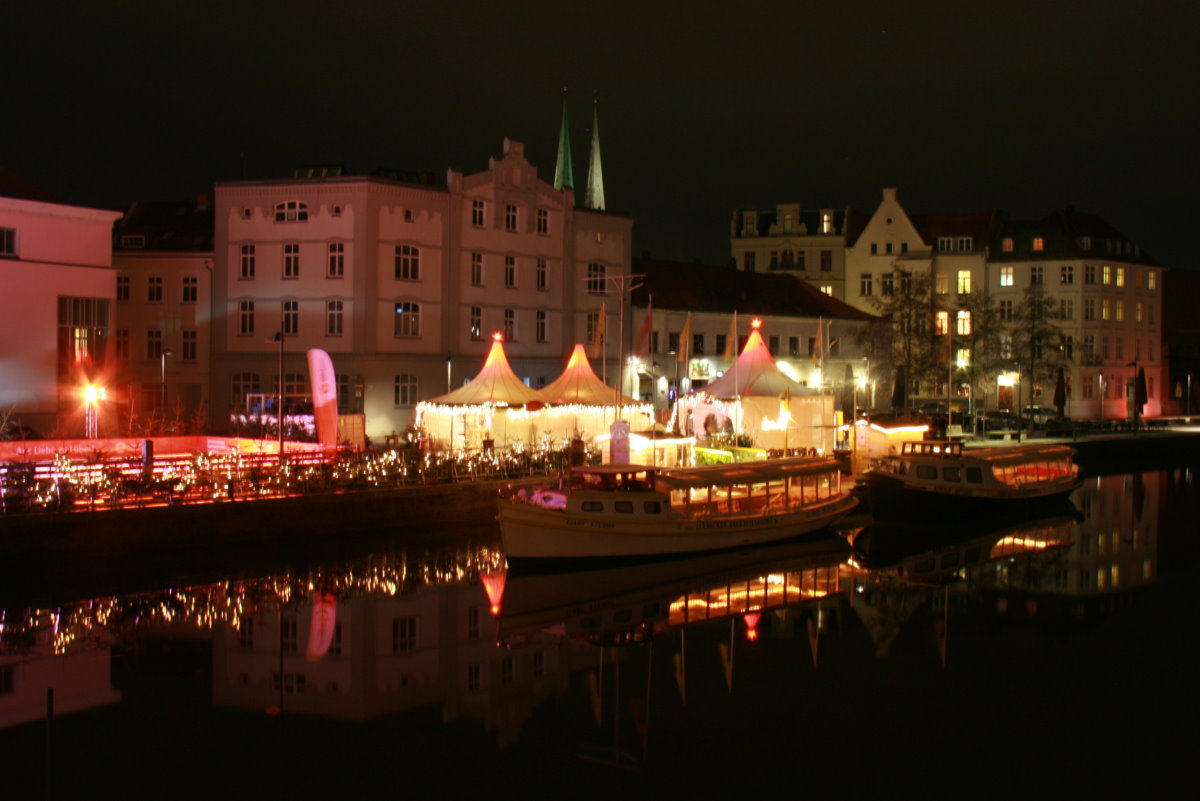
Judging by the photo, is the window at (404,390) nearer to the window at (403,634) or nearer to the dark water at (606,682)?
the dark water at (606,682)

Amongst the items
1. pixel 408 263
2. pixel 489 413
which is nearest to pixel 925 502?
pixel 489 413

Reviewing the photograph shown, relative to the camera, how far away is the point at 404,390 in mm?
48875

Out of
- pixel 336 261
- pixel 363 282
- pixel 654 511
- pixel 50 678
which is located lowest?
pixel 50 678

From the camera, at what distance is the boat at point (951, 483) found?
1451 inches

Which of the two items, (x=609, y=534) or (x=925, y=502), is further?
(x=925, y=502)

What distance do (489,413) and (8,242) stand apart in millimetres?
19331

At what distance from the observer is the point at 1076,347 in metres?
76.3

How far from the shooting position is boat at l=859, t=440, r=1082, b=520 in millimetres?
36844

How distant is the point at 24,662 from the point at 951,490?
2744 centimetres

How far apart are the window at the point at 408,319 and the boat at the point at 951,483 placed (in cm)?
2044

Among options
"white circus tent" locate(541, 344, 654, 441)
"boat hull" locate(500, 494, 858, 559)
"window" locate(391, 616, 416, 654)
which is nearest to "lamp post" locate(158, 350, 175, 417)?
"white circus tent" locate(541, 344, 654, 441)

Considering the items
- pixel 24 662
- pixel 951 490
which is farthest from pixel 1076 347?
pixel 24 662

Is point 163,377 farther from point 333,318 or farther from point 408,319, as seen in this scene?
point 408,319

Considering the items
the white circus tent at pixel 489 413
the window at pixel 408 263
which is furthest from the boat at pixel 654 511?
the window at pixel 408 263
